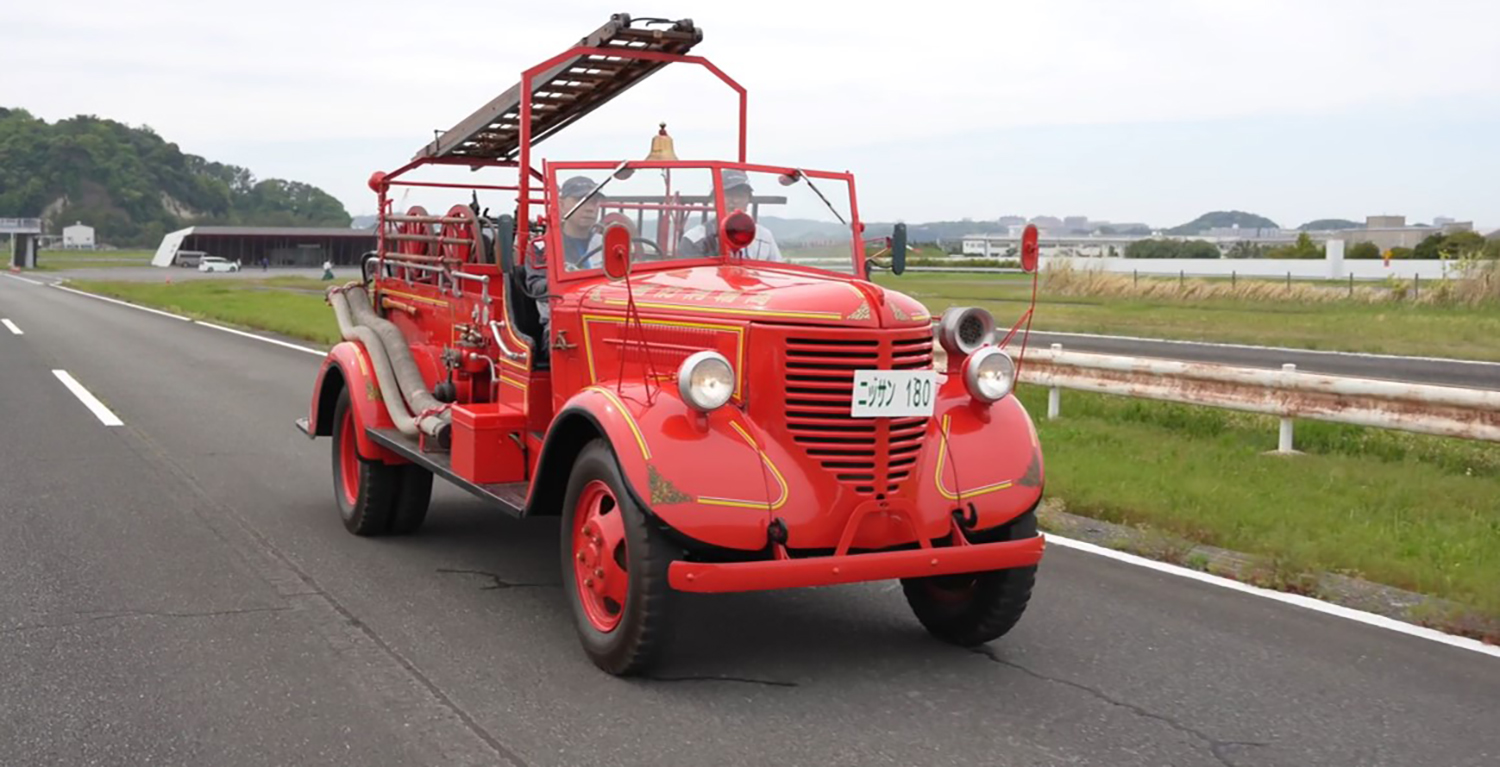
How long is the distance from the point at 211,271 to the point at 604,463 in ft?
316

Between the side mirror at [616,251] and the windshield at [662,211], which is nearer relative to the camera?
the side mirror at [616,251]

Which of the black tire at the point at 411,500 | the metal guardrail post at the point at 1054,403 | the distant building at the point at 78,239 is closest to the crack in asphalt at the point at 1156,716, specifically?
the black tire at the point at 411,500

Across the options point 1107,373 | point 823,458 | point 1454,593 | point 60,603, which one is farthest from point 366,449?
point 1107,373

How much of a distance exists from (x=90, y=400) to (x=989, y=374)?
12.2m

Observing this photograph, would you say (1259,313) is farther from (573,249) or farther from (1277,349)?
(573,249)

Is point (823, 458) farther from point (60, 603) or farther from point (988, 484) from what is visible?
point (60, 603)

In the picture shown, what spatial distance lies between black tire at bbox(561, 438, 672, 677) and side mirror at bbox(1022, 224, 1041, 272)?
203 centimetres

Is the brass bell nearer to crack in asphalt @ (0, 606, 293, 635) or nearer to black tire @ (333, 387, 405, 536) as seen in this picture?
black tire @ (333, 387, 405, 536)

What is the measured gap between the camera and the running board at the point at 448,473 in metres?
6.62

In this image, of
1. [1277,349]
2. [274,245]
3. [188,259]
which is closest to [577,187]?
[1277,349]

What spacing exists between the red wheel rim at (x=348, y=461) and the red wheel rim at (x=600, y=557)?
130 inches

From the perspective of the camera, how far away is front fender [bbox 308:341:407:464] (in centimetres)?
826

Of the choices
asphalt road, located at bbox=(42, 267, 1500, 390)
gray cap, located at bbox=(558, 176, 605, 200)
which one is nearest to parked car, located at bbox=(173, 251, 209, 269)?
asphalt road, located at bbox=(42, 267, 1500, 390)

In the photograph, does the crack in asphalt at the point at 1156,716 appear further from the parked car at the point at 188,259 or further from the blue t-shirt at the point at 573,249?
the parked car at the point at 188,259
